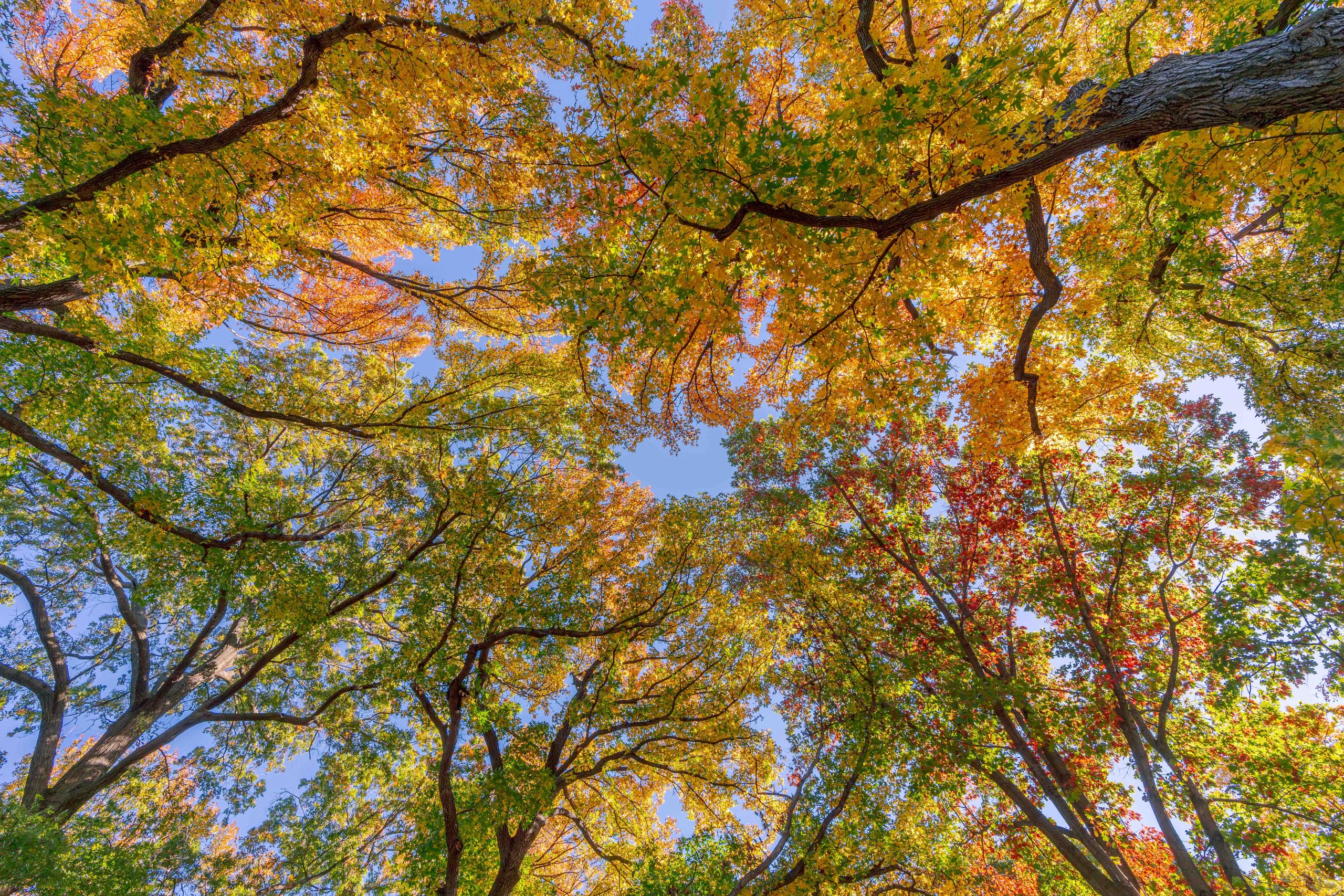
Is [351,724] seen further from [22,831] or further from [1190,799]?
[1190,799]

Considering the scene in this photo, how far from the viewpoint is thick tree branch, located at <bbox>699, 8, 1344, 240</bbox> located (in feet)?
8.71

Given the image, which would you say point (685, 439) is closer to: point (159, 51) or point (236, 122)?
point (236, 122)

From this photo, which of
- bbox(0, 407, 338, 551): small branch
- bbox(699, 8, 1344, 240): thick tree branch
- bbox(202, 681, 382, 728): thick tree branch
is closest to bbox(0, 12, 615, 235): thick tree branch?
bbox(0, 407, 338, 551): small branch

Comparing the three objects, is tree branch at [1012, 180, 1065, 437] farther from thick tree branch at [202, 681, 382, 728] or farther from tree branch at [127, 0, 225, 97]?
thick tree branch at [202, 681, 382, 728]

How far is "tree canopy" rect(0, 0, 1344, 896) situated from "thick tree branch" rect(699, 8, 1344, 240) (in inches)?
1.0

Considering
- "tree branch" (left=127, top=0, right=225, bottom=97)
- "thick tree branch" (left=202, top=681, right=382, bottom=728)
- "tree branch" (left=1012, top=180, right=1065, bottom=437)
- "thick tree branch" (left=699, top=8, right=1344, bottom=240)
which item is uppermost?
"tree branch" (left=127, top=0, right=225, bottom=97)

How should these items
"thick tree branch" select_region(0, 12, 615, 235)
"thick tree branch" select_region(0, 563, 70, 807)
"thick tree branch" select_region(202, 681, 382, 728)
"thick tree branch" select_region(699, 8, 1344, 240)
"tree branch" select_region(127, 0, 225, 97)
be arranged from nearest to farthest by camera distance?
"thick tree branch" select_region(699, 8, 1344, 240) → "thick tree branch" select_region(0, 12, 615, 235) → "tree branch" select_region(127, 0, 225, 97) → "thick tree branch" select_region(0, 563, 70, 807) → "thick tree branch" select_region(202, 681, 382, 728)

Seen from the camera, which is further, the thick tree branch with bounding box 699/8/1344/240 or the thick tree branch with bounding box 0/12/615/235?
the thick tree branch with bounding box 0/12/615/235

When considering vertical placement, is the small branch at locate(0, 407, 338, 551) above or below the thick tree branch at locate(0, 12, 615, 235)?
below

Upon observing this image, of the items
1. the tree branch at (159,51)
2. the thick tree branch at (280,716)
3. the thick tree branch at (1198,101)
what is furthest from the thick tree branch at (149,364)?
the thick tree branch at (280,716)

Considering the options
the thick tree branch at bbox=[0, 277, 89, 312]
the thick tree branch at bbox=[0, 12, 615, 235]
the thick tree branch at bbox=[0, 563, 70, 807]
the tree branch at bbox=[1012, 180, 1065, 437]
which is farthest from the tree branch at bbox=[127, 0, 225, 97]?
the tree branch at bbox=[1012, 180, 1065, 437]

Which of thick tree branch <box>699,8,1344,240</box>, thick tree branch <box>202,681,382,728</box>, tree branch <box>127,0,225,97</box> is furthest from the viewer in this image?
thick tree branch <box>202,681,382,728</box>

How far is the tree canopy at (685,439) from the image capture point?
3504 mm

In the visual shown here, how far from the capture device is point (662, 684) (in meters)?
8.23
